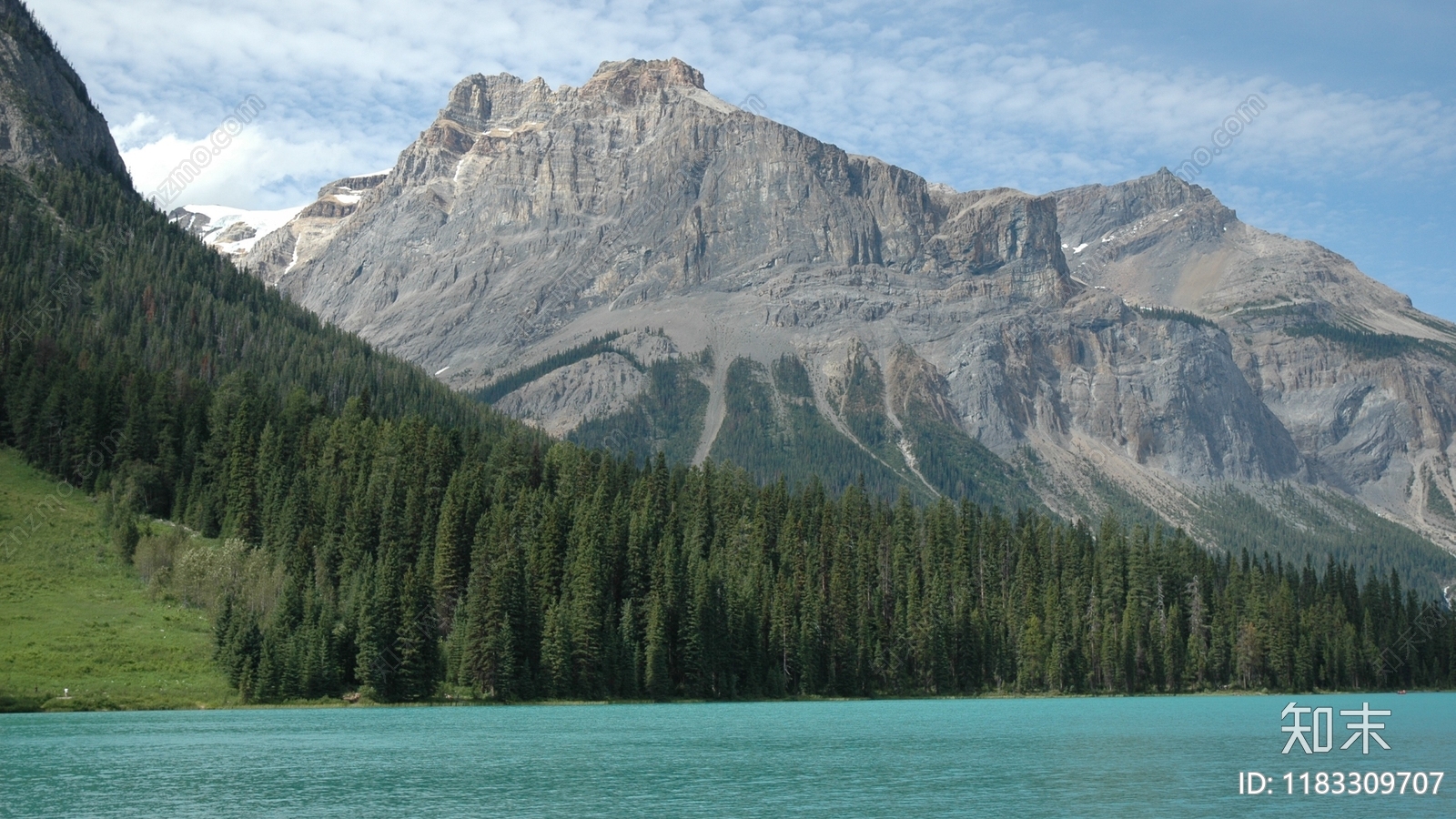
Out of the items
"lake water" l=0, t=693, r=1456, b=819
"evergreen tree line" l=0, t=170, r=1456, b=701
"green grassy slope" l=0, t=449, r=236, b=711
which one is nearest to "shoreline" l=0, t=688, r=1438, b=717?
"green grassy slope" l=0, t=449, r=236, b=711

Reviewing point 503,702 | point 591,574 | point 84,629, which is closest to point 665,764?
point 503,702

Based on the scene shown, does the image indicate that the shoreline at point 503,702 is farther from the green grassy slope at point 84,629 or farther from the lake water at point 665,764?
the lake water at point 665,764

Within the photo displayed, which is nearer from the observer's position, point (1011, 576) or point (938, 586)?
point (938, 586)

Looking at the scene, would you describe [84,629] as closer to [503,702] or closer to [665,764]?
[503,702]

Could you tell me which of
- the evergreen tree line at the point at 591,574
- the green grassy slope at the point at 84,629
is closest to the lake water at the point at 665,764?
the green grassy slope at the point at 84,629

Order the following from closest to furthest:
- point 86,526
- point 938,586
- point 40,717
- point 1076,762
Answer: point 1076,762
point 40,717
point 86,526
point 938,586

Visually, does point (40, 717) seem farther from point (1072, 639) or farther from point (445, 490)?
point (1072, 639)

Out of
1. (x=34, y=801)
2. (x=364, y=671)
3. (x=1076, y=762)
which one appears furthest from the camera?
(x=364, y=671)

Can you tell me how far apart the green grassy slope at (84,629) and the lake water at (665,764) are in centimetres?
379

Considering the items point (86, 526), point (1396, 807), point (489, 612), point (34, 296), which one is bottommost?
point (1396, 807)

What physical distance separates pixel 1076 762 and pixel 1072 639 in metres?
87.4

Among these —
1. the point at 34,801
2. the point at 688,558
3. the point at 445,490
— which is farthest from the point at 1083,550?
the point at 34,801

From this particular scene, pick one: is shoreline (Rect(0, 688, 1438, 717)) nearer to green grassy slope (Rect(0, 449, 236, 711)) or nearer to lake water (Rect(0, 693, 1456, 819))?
green grassy slope (Rect(0, 449, 236, 711))

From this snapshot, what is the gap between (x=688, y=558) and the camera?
458 ft
